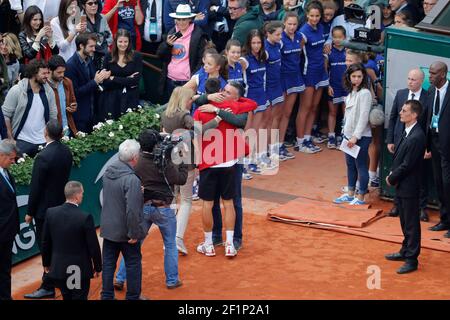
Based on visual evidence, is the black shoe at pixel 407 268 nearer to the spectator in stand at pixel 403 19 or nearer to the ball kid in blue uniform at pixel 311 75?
the spectator in stand at pixel 403 19

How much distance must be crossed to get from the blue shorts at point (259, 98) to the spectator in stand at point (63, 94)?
99.8 inches

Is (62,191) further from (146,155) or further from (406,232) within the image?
(406,232)

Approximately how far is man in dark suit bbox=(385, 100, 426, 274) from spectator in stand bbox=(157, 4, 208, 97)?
4.53 meters

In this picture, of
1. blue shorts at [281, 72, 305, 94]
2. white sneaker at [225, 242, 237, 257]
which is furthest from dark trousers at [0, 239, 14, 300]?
blue shorts at [281, 72, 305, 94]

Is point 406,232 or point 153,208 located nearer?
point 153,208

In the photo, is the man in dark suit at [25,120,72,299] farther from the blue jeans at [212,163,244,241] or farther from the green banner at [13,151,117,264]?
the blue jeans at [212,163,244,241]

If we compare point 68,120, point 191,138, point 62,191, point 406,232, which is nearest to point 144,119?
point 68,120

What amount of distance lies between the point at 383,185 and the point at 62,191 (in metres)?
4.86

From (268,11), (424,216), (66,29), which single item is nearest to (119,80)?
(66,29)

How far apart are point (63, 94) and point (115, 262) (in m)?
3.77

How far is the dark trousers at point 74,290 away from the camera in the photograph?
9758 mm

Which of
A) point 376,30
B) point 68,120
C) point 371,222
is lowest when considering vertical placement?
point 371,222

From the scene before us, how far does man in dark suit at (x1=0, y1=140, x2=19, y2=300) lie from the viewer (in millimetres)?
9969

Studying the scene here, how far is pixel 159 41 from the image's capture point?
16062mm
